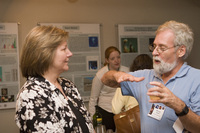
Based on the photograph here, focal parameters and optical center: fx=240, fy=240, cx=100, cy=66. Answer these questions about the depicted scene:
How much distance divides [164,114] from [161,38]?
559mm

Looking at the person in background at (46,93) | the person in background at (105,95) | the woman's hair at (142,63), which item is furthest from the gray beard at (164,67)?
the person in background at (105,95)

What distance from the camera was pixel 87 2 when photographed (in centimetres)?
449

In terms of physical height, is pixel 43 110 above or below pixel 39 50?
below

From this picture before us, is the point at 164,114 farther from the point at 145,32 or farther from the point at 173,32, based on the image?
the point at 145,32

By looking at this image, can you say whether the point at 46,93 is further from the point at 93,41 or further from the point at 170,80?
the point at 93,41

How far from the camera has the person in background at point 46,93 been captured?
4.70ft

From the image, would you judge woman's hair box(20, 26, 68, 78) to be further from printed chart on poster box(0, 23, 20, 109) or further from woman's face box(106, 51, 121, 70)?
printed chart on poster box(0, 23, 20, 109)

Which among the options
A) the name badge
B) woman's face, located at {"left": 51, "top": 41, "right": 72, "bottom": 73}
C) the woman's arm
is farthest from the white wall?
the name badge

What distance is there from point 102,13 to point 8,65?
1.96 metres

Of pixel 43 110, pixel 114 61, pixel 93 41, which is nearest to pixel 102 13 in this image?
pixel 93 41

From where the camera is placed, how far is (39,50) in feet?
5.25

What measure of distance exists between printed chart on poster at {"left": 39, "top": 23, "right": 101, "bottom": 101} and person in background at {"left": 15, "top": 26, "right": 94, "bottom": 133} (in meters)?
2.57

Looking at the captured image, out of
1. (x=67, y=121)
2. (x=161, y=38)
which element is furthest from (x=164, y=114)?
(x=67, y=121)

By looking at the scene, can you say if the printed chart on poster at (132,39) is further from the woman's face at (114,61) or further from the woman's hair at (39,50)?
the woman's hair at (39,50)
